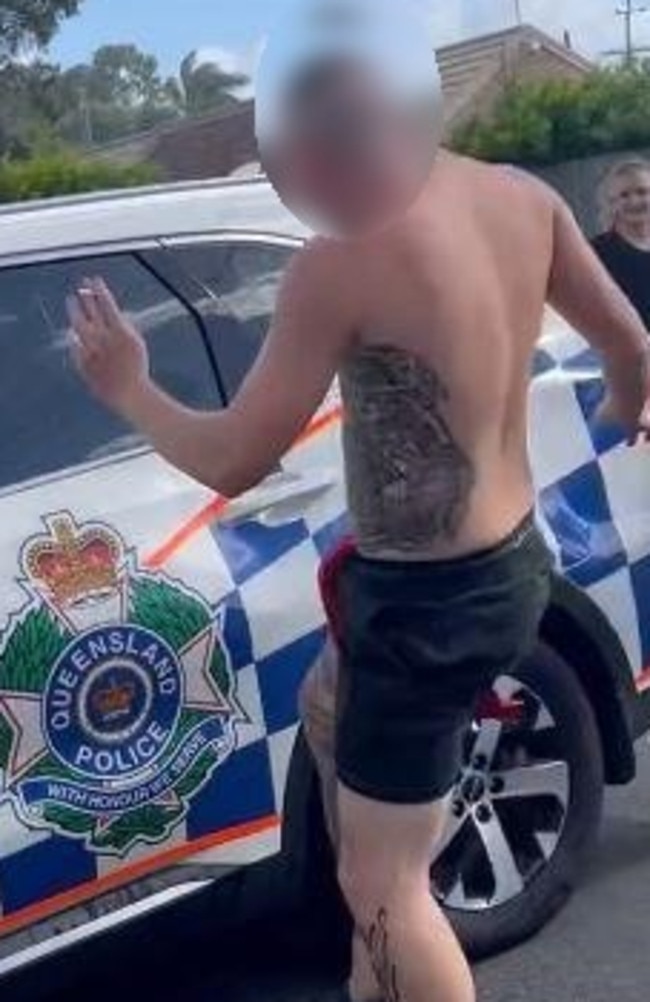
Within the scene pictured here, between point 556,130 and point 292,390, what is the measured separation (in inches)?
1535

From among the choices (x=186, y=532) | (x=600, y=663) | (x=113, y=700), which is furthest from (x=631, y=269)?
(x=113, y=700)

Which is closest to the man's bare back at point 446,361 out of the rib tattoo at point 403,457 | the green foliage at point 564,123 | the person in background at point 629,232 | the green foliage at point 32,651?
the rib tattoo at point 403,457

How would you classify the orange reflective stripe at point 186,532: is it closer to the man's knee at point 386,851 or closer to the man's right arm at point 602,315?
the man's right arm at point 602,315

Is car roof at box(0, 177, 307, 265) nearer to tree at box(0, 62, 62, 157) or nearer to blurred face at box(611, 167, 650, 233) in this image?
blurred face at box(611, 167, 650, 233)

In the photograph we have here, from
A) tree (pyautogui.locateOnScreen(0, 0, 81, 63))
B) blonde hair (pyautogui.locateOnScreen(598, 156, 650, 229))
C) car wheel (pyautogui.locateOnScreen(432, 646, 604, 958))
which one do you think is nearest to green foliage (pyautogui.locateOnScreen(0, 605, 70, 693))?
car wheel (pyautogui.locateOnScreen(432, 646, 604, 958))

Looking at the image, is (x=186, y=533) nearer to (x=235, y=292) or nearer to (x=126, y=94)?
(x=235, y=292)

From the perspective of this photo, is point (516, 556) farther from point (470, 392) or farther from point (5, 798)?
point (5, 798)

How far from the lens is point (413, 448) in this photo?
3.69m

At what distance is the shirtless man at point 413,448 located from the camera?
357 cm

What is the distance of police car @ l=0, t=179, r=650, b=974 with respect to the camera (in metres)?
4.45

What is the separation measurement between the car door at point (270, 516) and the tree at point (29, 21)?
45.5 metres

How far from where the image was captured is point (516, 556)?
3746 millimetres

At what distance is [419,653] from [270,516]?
122 cm

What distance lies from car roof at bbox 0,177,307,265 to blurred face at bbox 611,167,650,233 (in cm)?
392
